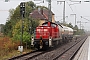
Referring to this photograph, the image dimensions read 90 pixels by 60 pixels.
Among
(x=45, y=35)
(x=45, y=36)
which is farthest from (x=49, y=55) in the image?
(x=45, y=35)

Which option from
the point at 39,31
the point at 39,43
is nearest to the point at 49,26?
the point at 39,31

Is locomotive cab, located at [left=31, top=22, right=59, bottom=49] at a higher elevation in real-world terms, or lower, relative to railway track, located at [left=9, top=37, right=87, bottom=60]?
higher

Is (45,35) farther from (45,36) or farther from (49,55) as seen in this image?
(49,55)

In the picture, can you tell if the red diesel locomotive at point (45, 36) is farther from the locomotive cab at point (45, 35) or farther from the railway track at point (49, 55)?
the railway track at point (49, 55)

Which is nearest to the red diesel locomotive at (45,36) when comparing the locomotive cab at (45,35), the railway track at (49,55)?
the locomotive cab at (45,35)

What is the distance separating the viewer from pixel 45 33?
27.0m

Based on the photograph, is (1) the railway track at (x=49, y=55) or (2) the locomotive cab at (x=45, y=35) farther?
(2) the locomotive cab at (x=45, y=35)

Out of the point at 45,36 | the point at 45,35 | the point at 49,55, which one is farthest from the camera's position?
the point at 45,35

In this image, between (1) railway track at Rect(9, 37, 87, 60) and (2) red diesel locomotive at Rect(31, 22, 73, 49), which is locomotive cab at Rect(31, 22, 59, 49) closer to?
(2) red diesel locomotive at Rect(31, 22, 73, 49)

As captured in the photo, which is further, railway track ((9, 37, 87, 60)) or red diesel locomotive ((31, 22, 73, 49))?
red diesel locomotive ((31, 22, 73, 49))

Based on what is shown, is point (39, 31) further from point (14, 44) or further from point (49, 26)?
point (14, 44)

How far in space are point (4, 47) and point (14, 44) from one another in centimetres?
224

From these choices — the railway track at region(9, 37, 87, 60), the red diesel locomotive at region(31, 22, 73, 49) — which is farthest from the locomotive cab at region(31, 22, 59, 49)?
the railway track at region(9, 37, 87, 60)

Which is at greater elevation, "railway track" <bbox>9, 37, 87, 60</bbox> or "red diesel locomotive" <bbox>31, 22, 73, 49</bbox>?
"red diesel locomotive" <bbox>31, 22, 73, 49</bbox>
